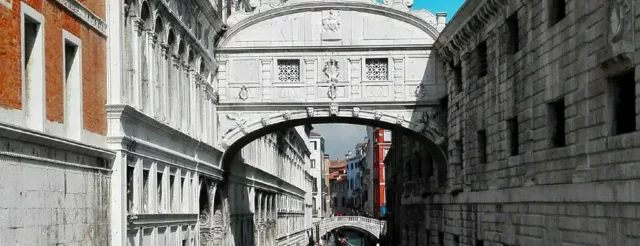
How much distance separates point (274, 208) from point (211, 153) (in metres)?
20.4

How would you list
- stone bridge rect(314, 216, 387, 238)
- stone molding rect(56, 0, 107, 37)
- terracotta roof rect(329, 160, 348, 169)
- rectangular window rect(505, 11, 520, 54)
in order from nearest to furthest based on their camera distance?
stone molding rect(56, 0, 107, 37) → rectangular window rect(505, 11, 520, 54) → stone bridge rect(314, 216, 387, 238) → terracotta roof rect(329, 160, 348, 169)

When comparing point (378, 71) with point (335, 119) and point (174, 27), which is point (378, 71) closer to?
point (335, 119)

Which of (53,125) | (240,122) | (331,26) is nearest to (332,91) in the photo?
(331,26)

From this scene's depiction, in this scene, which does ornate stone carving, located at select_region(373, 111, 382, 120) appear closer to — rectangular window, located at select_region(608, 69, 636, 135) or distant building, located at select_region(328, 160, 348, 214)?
rectangular window, located at select_region(608, 69, 636, 135)

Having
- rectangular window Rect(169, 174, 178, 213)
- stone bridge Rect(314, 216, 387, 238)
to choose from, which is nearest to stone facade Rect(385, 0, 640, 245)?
rectangular window Rect(169, 174, 178, 213)

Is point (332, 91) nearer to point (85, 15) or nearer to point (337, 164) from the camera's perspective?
point (85, 15)

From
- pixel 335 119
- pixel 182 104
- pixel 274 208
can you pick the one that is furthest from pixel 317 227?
pixel 182 104

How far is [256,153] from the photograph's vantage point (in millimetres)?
39938

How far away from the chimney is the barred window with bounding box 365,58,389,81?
1.67 metres

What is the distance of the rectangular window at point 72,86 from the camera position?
50.5 feet

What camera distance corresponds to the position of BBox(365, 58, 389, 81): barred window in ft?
92.8

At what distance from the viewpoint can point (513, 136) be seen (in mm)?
20141

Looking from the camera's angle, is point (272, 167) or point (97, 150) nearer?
→ point (97, 150)

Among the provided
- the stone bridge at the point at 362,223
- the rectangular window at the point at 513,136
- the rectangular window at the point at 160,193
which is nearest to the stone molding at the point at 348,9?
the rectangular window at the point at 160,193
